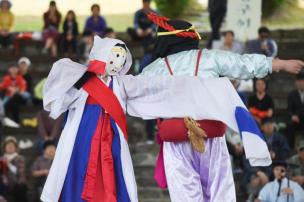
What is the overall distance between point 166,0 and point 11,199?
26.2ft

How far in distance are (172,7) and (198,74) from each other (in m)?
11.9

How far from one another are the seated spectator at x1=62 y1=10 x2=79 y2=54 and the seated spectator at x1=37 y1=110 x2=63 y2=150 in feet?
10.3

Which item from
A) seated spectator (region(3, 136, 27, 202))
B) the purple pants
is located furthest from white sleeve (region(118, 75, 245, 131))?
seated spectator (region(3, 136, 27, 202))

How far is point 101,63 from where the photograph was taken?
35.3 ft

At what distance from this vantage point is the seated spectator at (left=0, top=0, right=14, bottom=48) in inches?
807

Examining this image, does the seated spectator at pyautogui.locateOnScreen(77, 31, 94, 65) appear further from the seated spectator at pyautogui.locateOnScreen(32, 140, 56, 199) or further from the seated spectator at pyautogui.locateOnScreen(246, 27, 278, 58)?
the seated spectator at pyautogui.locateOnScreen(32, 140, 56, 199)

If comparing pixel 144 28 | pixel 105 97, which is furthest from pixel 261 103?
pixel 105 97

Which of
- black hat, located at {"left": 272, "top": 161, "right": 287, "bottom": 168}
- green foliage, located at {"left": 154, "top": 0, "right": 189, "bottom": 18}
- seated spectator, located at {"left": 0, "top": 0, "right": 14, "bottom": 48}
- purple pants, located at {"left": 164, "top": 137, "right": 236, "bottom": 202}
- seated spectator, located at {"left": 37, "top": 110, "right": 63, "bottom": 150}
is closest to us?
purple pants, located at {"left": 164, "top": 137, "right": 236, "bottom": 202}

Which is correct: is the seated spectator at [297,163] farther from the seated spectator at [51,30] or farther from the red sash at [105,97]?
the seated spectator at [51,30]

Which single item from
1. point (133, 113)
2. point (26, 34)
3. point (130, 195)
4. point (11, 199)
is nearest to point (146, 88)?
point (133, 113)

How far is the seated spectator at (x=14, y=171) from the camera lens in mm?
15289

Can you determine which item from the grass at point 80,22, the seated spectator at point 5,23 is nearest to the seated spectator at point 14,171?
the seated spectator at point 5,23

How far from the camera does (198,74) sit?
34.8 feet

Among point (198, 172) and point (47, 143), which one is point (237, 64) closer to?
point (198, 172)
